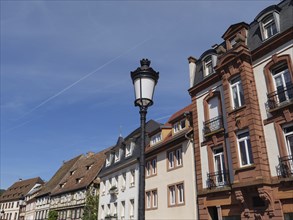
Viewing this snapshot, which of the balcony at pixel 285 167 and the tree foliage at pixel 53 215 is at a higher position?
the balcony at pixel 285 167

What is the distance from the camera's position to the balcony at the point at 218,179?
57.2 feet

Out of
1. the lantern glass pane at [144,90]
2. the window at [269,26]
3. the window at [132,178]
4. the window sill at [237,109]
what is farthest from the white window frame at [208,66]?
the lantern glass pane at [144,90]

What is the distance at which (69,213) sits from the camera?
44406 mm

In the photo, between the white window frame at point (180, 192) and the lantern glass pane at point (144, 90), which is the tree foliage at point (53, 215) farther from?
the lantern glass pane at point (144, 90)

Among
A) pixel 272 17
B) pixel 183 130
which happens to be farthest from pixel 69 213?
pixel 272 17

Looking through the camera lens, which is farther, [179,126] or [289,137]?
[179,126]

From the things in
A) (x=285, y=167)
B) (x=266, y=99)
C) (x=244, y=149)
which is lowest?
(x=285, y=167)

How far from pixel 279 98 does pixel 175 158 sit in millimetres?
10343

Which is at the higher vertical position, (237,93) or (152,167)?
(237,93)

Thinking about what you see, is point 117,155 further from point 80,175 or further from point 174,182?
point 80,175

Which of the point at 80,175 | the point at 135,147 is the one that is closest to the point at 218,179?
the point at 135,147

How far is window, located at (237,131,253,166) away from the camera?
1609 centimetres

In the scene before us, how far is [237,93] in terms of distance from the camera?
58.9 ft

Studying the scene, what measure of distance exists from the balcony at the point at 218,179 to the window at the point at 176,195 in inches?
148
